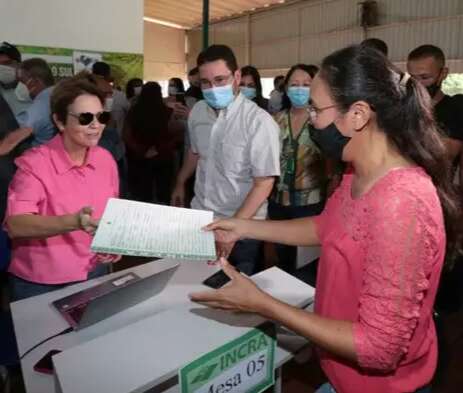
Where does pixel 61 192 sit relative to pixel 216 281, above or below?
above

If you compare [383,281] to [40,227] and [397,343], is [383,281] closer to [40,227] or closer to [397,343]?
[397,343]

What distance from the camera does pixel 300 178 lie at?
2643 mm

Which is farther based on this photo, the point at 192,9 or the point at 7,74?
the point at 192,9

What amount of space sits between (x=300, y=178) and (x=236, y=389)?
1660 mm

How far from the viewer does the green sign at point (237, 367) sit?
1066 millimetres

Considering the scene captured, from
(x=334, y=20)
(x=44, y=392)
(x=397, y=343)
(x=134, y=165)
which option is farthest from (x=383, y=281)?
(x=334, y=20)

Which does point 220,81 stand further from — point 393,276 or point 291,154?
point 393,276

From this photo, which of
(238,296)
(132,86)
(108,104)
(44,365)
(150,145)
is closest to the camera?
(238,296)

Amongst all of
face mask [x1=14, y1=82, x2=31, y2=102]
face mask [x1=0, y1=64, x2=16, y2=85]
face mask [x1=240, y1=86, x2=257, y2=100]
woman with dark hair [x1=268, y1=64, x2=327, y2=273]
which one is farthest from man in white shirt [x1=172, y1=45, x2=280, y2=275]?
face mask [x1=0, y1=64, x2=16, y2=85]

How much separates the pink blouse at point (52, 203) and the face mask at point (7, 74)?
7.91 ft

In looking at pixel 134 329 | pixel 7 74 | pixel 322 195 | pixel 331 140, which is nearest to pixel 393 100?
pixel 331 140

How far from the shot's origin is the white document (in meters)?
1.06

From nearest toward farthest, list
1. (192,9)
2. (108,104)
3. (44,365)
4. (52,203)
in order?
(44,365)
(52,203)
(108,104)
(192,9)

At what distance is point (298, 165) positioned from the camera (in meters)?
2.63
